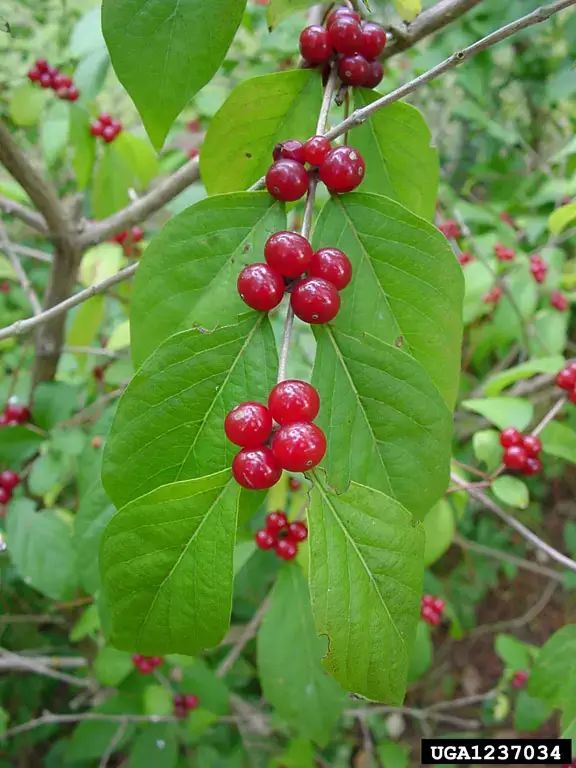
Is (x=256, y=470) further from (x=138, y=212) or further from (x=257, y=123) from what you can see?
(x=138, y=212)

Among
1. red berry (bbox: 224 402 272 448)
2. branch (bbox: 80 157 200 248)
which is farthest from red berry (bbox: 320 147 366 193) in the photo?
branch (bbox: 80 157 200 248)

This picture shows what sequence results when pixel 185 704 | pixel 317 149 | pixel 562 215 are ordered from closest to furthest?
1. pixel 317 149
2. pixel 562 215
3. pixel 185 704

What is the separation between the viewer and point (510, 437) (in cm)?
116

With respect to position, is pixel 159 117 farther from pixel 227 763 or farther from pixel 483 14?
pixel 483 14

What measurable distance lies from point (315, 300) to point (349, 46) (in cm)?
30

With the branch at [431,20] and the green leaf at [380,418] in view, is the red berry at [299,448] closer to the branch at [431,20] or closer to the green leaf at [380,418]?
the green leaf at [380,418]

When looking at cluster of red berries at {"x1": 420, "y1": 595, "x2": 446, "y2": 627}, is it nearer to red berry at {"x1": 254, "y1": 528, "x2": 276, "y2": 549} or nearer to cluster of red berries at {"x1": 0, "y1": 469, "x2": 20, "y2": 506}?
red berry at {"x1": 254, "y1": 528, "x2": 276, "y2": 549}

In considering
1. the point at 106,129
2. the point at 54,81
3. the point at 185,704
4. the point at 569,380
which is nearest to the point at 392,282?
the point at 569,380

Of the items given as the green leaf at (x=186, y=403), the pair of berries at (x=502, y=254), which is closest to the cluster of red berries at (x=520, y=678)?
the pair of berries at (x=502, y=254)

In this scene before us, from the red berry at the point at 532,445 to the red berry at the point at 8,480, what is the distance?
3.30 feet

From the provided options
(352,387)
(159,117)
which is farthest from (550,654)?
(159,117)

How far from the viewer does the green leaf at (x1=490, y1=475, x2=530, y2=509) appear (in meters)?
1.05

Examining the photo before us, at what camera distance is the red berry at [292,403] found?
0.48m

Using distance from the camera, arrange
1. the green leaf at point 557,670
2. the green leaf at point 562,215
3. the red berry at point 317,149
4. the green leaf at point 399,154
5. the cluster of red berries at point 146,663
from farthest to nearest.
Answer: the cluster of red berries at point 146,663, the green leaf at point 562,215, the green leaf at point 557,670, the green leaf at point 399,154, the red berry at point 317,149
